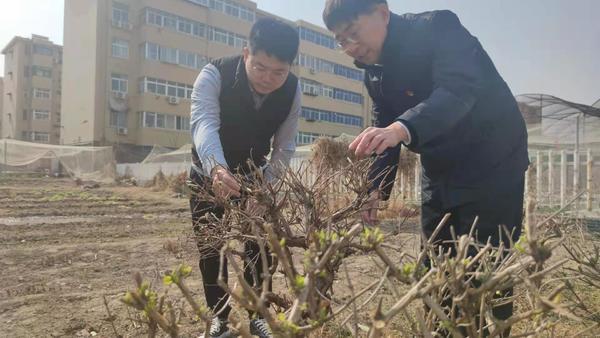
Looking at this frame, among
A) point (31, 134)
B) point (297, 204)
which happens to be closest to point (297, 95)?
point (297, 204)

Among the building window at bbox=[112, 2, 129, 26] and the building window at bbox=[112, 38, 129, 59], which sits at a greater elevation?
the building window at bbox=[112, 2, 129, 26]

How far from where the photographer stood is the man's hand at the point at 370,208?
1990 mm

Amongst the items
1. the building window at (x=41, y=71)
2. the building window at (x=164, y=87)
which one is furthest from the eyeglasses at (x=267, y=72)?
the building window at (x=41, y=71)

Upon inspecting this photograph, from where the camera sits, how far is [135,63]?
30.0 metres

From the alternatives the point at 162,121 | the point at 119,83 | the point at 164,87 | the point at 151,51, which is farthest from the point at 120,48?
the point at 162,121

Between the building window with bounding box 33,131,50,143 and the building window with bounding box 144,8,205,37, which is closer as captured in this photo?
the building window with bounding box 144,8,205,37

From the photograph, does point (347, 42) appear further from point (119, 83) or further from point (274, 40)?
point (119, 83)

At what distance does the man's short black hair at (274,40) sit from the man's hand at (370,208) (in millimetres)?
753

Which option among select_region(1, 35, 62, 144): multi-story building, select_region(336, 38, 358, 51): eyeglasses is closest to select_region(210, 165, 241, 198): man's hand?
select_region(336, 38, 358, 51): eyeglasses

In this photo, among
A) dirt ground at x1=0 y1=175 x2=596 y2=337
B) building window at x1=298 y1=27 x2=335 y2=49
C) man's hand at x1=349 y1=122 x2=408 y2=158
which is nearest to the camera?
man's hand at x1=349 y1=122 x2=408 y2=158

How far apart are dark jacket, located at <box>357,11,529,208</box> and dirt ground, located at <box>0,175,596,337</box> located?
42cm

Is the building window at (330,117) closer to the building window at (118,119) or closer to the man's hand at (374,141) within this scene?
the building window at (118,119)

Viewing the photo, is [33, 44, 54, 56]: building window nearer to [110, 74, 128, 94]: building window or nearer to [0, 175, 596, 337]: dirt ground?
[110, 74, 128, 94]: building window

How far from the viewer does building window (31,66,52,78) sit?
41562 mm
